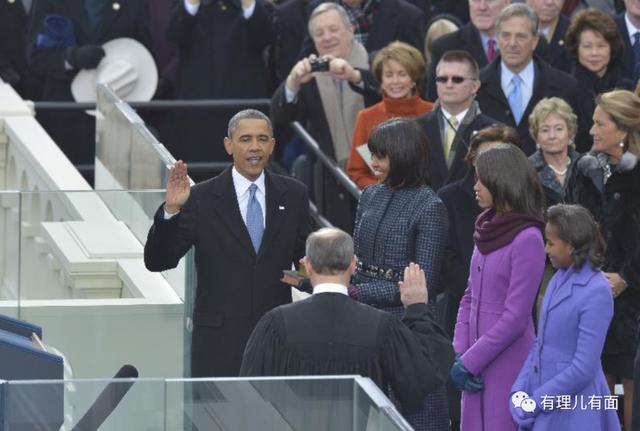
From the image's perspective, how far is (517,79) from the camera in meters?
12.1

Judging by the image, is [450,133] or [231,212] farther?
[450,133]

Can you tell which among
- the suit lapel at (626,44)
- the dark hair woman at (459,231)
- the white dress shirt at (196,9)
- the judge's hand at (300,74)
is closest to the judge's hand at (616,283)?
the dark hair woman at (459,231)

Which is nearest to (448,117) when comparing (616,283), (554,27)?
(616,283)

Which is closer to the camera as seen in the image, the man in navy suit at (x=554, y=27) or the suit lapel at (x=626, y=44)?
the suit lapel at (x=626, y=44)

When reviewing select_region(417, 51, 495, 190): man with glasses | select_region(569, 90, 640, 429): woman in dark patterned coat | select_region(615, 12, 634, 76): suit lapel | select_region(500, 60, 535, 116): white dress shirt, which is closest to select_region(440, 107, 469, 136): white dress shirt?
select_region(417, 51, 495, 190): man with glasses

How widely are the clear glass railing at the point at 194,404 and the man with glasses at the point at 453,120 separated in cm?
397

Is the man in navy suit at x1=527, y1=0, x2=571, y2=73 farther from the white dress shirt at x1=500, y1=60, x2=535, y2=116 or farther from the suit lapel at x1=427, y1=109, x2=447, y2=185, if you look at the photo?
the suit lapel at x1=427, y1=109, x2=447, y2=185

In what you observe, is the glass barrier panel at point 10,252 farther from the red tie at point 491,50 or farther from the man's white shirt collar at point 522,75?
the red tie at point 491,50

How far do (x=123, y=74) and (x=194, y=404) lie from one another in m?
7.59

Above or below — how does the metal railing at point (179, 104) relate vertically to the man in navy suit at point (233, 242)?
above

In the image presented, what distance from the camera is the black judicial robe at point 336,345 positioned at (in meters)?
7.54

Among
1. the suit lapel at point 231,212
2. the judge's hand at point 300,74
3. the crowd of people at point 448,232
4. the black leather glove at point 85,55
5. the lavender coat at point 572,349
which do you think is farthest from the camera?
the black leather glove at point 85,55

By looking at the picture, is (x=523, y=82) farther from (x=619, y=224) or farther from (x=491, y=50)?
(x=619, y=224)

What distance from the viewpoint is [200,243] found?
30.2 ft
